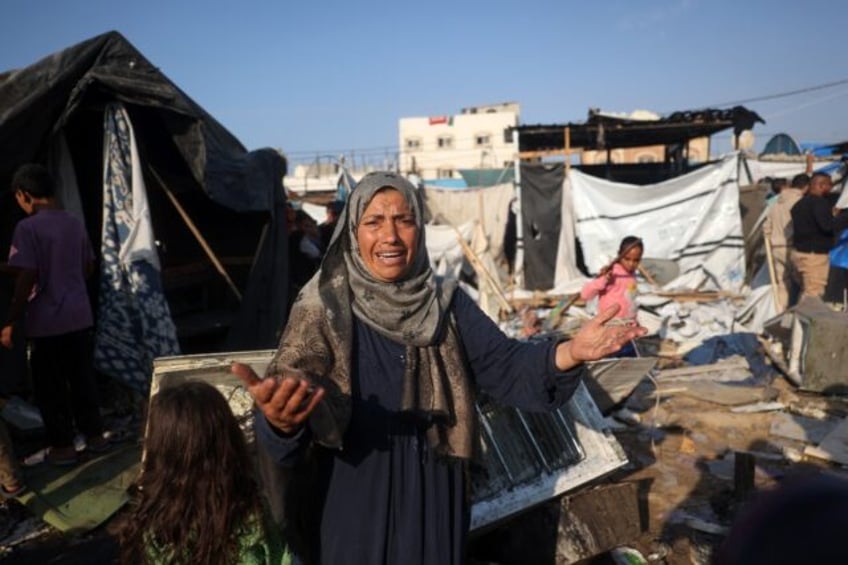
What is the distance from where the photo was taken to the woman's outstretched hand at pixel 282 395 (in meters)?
1.26

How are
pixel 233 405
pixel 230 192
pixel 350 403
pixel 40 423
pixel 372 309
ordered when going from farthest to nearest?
1. pixel 230 192
2. pixel 40 423
3. pixel 233 405
4. pixel 372 309
5. pixel 350 403

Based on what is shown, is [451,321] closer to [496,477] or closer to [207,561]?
[207,561]

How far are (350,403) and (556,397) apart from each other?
592 millimetres

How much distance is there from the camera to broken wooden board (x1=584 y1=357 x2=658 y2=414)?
11.0ft

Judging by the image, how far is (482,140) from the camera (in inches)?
1531

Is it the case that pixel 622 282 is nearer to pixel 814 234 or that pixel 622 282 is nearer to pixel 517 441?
pixel 517 441

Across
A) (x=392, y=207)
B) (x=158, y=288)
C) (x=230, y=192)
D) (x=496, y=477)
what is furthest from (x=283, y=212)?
(x=392, y=207)

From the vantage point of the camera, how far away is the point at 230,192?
5.40 metres

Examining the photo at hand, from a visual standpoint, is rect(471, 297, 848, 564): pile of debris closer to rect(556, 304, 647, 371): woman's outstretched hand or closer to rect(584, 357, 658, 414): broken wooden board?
rect(584, 357, 658, 414): broken wooden board

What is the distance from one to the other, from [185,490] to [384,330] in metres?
0.69

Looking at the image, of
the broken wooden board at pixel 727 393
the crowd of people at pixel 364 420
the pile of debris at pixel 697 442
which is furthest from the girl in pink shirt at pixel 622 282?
the crowd of people at pixel 364 420

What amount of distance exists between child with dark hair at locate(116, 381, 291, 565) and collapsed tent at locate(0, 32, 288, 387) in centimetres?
349

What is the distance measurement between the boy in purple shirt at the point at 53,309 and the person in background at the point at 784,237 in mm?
7969

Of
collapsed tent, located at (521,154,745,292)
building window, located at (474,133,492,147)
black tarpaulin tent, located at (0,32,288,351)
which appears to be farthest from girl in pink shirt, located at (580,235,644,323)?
building window, located at (474,133,492,147)
